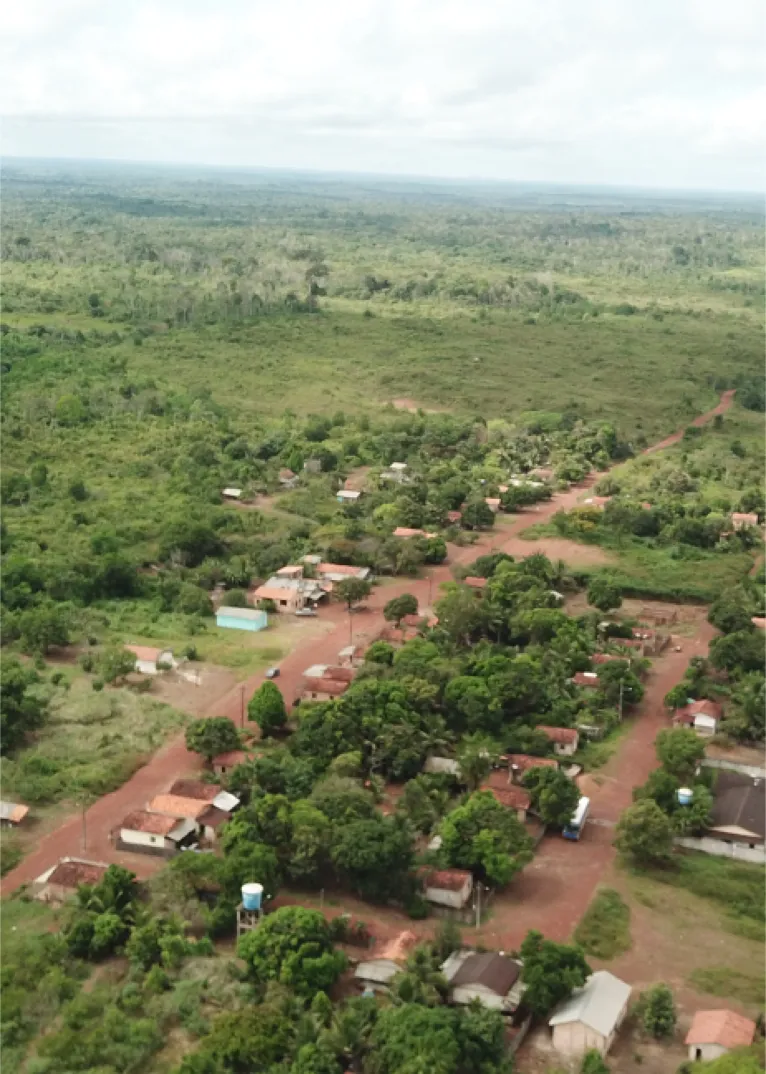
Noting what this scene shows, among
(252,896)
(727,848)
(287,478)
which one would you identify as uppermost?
(287,478)

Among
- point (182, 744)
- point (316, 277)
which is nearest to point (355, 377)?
point (316, 277)

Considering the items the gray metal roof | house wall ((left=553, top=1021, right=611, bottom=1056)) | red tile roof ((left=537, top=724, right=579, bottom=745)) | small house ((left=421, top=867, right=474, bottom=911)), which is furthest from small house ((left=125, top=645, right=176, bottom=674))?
house wall ((left=553, top=1021, right=611, bottom=1056))

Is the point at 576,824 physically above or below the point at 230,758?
below

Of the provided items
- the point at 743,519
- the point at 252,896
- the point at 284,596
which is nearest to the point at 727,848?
the point at 252,896

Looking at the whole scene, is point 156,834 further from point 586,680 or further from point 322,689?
point 586,680

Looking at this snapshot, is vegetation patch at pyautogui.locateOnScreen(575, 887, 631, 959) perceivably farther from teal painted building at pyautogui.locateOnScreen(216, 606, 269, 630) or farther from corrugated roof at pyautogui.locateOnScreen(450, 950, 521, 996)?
teal painted building at pyautogui.locateOnScreen(216, 606, 269, 630)
